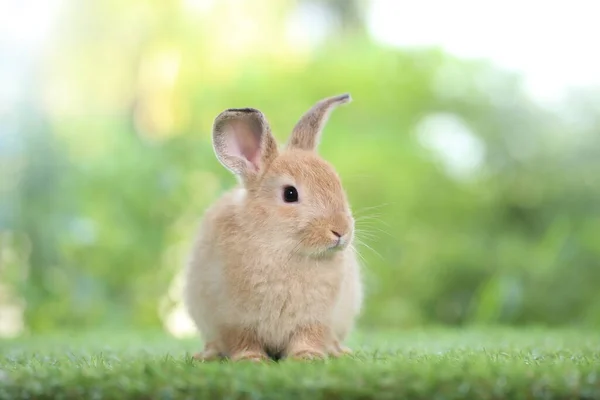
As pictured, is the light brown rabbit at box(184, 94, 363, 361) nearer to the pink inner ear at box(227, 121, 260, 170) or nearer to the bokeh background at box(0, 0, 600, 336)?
the pink inner ear at box(227, 121, 260, 170)

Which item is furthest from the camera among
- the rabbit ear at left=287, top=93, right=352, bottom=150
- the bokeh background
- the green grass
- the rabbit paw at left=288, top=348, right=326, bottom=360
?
the bokeh background

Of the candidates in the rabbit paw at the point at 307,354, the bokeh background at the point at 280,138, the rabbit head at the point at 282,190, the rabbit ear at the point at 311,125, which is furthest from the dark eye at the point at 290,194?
the bokeh background at the point at 280,138

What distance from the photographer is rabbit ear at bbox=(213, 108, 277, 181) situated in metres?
2.56

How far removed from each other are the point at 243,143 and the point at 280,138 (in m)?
2.67

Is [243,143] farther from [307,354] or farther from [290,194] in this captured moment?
[307,354]

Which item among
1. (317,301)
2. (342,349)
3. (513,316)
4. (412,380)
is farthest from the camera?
(513,316)

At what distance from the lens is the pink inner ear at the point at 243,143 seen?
2.59 metres

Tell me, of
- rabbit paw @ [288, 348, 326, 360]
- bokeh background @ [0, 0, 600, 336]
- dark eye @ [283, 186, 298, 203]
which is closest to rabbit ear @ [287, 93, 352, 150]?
dark eye @ [283, 186, 298, 203]

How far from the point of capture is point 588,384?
186cm

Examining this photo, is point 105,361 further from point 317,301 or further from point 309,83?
point 309,83

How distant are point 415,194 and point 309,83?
105cm

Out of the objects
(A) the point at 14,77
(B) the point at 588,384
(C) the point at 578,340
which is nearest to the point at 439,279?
(C) the point at 578,340

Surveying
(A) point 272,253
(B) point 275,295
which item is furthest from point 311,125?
(B) point 275,295

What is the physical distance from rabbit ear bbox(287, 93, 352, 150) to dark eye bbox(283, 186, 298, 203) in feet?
0.85
